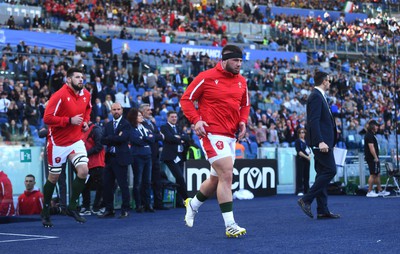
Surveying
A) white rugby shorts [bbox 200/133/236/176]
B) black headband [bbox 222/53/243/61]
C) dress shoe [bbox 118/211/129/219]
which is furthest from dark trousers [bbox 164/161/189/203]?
black headband [bbox 222/53/243/61]

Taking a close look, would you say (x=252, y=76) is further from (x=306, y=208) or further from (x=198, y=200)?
(x=198, y=200)

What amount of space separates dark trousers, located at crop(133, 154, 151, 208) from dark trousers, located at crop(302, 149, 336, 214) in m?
4.00

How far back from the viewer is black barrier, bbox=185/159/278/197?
59.2 ft

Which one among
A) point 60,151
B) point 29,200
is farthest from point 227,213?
point 29,200

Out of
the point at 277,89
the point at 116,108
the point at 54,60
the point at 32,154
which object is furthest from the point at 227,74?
the point at 277,89

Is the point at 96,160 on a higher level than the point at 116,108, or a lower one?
lower

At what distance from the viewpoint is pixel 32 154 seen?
1536 centimetres

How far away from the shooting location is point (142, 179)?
14.3 metres

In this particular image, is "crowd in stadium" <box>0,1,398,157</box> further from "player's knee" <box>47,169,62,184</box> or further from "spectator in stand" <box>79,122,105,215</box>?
"player's knee" <box>47,169,62,184</box>

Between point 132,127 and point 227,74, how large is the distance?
18.2ft

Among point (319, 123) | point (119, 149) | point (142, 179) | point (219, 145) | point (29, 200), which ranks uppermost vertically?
point (219, 145)

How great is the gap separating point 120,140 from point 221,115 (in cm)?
454

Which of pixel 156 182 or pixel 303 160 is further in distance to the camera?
pixel 303 160

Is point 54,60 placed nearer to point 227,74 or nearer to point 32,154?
point 32,154
